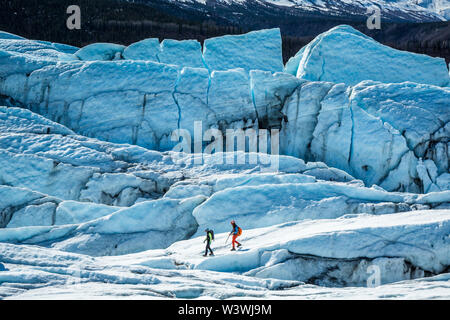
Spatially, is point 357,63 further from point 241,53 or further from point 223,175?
point 223,175

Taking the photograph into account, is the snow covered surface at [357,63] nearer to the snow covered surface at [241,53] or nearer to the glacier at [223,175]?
the glacier at [223,175]

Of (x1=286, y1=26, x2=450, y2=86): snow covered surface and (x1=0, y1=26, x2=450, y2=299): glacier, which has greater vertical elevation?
(x1=286, y1=26, x2=450, y2=86): snow covered surface

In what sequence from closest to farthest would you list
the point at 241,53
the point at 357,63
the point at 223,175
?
the point at 223,175 → the point at 357,63 → the point at 241,53

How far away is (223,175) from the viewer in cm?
1577

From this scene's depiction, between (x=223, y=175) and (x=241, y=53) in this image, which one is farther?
(x=241, y=53)

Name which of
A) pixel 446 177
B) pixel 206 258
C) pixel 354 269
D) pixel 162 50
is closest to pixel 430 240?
pixel 354 269

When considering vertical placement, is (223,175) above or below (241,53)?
below

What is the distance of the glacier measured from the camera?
405 inches

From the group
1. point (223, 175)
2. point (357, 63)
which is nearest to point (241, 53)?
point (357, 63)

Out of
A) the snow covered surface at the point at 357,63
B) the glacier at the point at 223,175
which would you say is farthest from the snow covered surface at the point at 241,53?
the snow covered surface at the point at 357,63

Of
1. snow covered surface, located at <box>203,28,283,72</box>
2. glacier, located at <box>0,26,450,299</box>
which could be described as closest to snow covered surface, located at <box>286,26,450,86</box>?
glacier, located at <box>0,26,450,299</box>

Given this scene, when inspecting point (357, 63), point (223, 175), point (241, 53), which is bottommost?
point (223, 175)

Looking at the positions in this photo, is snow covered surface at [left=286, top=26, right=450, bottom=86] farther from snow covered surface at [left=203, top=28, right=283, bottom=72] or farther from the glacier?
snow covered surface at [left=203, top=28, right=283, bottom=72]
